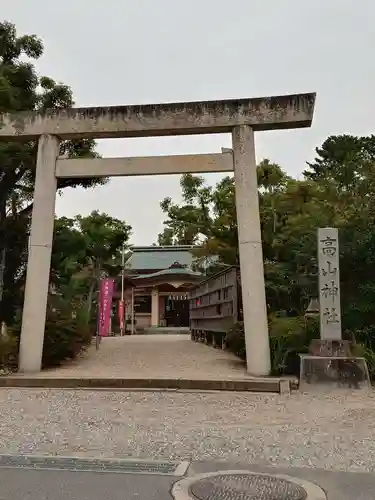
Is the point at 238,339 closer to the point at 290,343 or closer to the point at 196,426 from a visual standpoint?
the point at 290,343

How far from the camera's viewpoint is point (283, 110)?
9984 millimetres

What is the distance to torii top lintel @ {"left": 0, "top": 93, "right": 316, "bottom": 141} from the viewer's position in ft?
32.8

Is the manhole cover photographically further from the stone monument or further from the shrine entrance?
the shrine entrance

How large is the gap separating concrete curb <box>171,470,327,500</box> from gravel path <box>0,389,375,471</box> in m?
0.45

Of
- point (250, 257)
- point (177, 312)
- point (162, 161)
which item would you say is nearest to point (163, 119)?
point (162, 161)

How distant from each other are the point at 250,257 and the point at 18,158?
7.27 m

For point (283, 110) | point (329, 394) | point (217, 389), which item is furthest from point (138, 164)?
point (329, 394)

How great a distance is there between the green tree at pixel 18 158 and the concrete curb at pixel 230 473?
10902 mm

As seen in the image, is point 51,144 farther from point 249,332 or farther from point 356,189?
point 356,189

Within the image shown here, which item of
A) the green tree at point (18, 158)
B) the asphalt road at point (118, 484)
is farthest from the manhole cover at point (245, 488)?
the green tree at point (18, 158)

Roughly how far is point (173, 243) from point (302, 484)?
48.3m

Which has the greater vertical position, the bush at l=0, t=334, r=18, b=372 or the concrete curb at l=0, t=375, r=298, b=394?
the bush at l=0, t=334, r=18, b=372

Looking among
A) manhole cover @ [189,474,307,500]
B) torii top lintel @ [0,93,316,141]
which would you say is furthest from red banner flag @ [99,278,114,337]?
manhole cover @ [189,474,307,500]

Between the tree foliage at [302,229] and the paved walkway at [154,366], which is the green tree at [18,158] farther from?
the tree foliage at [302,229]
